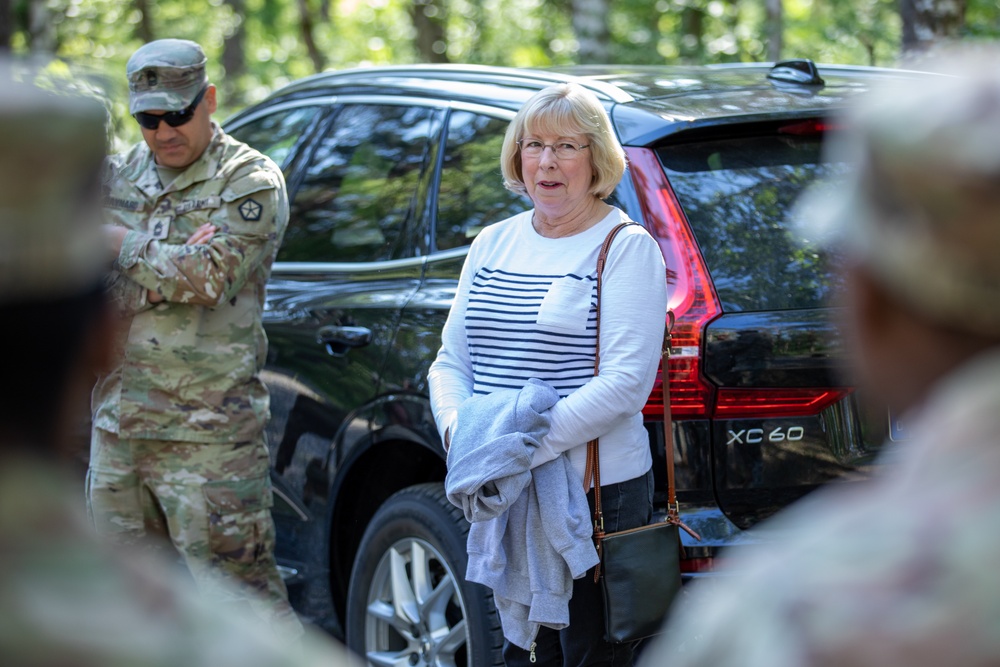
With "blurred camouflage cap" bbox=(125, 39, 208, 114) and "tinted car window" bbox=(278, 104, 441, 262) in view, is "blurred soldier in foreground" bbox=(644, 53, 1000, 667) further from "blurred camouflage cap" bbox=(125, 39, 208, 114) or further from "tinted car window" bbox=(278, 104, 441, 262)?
"blurred camouflage cap" bbox=(125, 39, 208, 114)

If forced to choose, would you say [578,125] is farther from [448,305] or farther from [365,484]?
[365,484]

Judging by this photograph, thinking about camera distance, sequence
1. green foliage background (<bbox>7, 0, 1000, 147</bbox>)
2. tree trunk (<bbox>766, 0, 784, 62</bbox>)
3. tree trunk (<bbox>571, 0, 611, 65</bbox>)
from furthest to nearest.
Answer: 1. green foliage background (<bbox>7, 0, 1000, 147</bbox>)
2. tree trunk (<bbox>766, 0, 784, 62</bbox>)
3. tree trunk (<bbox>571, 0, 611, 65</bbox>)

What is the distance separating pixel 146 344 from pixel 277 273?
0.88m

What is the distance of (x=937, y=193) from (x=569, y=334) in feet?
7.47

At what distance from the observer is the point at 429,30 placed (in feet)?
56.8

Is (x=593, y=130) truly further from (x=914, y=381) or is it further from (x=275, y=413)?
(x=914, y=381)

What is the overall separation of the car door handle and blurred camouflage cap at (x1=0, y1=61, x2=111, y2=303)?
119 inches

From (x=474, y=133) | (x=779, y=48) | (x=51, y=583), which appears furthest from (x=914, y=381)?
(x=779, y=48)

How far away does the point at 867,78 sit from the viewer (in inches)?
176

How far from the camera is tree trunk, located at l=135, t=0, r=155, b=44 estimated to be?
65.4ft

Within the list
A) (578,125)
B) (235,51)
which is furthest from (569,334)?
(235,51)

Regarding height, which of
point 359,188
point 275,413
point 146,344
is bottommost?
point 275,413

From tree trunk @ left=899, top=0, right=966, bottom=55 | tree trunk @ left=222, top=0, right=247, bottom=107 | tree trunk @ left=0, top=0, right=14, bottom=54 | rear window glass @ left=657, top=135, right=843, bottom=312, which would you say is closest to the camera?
rear window glass @ left=657, top=135, right=843, bottom=312

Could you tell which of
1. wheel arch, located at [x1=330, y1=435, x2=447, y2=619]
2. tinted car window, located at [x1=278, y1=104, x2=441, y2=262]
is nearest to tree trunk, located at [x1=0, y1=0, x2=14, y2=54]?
tinted car window, located at [x1=278, y1=104, x2=441, y2=262]
